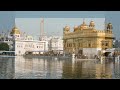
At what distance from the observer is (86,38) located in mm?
6578

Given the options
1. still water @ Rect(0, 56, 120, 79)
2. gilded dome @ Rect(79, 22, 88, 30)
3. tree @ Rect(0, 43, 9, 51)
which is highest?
gilded dome @ Rect(79, 22, 88, 30)

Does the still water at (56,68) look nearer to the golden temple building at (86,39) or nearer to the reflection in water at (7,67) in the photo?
the reflection in water at (7,67)

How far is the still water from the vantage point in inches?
215

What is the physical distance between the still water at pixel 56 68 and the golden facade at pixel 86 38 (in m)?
0.36

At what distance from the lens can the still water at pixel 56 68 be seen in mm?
5461

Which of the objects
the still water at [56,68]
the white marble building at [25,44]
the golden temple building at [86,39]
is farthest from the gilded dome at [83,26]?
the white marble building at [25,44]

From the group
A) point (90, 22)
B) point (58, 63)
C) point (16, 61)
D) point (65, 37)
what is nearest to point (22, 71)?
point (16, 61)

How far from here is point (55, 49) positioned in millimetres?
6590

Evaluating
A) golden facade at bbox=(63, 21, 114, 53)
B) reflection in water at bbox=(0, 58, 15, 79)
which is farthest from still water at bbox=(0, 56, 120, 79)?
golden facade at bbox=(63, 21, 114, 53)

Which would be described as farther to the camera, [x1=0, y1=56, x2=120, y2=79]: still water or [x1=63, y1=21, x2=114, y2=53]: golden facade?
[x1=63, y1=21, x2=114, y2=53]: golden facade

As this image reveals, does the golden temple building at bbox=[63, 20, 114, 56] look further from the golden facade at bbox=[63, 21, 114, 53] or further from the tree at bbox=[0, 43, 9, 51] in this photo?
the tree at bbox=[0, 43, 9, 51]

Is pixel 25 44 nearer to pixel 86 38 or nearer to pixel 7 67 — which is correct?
pixel 7 67

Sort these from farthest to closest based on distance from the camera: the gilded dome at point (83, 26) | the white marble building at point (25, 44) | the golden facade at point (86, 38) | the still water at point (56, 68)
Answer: the white marble building at point (25, 44), the gilded dome at point (83, 26), the golden facade at point (86, 38), the still water at point (56, 68)
